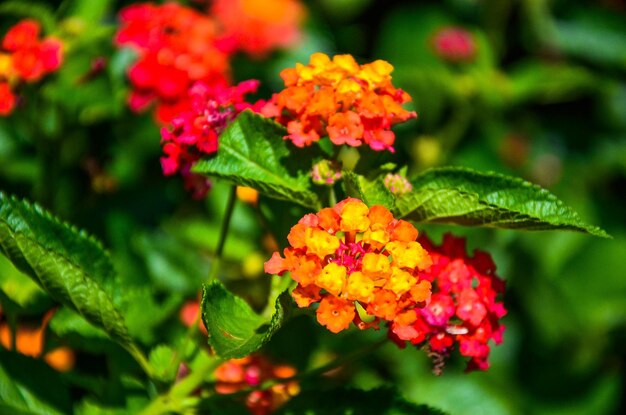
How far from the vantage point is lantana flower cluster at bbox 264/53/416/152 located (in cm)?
125

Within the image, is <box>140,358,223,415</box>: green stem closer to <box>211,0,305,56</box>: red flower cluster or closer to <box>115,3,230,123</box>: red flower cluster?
<box>115,3,230,123</box>: red flower cluster

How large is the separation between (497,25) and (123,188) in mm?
1723

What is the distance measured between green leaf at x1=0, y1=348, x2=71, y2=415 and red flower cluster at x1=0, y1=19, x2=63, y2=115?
1.95 ft

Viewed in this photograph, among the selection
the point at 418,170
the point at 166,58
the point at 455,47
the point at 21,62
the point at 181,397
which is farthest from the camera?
the point at 455,47

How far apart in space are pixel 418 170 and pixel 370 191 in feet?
4.39

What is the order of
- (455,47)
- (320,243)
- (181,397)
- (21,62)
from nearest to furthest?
(320,243) → (181,397) → (21,62) → (455,47)

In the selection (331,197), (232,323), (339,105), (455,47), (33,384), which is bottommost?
(33,384)

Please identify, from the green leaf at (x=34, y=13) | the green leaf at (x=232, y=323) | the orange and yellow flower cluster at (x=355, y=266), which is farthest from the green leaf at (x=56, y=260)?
the green leaf at (x=34, y=13)

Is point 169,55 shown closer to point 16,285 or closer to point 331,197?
point 16,285

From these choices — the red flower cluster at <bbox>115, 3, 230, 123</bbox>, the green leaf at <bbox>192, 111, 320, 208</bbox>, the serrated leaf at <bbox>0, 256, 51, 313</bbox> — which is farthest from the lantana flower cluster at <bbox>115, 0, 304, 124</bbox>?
the green leaf at <bbox>192, 111, 320, 208</bbox>

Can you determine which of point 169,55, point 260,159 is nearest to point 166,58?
point 169,55

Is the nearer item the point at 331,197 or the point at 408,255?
the point at 408,255

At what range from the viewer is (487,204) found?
1177mm

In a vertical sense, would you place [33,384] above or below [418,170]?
below
